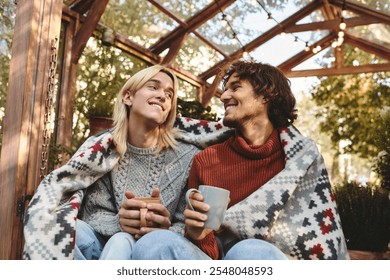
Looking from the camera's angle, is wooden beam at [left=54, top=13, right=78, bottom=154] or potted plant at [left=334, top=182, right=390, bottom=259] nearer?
potted plant at [left=334, top=182, right=390, bottom=259]

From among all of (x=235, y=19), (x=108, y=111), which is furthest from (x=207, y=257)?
(x=235, y=19)

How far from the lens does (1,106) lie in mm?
2289

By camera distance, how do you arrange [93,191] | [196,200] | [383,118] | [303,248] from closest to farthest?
1. [196,200]
2. [303,248]
3. [93,191]
4. [383,118]

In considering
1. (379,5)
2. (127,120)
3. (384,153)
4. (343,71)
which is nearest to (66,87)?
(384,153)

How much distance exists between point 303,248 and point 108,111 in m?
3.07

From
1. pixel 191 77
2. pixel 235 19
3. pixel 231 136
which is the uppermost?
pixel 235 19

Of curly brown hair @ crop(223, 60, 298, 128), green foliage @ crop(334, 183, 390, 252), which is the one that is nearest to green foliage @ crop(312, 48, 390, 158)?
green foliage @ crop(334, 183, 390, 252)

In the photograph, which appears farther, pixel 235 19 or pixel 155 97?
pixel 235 19

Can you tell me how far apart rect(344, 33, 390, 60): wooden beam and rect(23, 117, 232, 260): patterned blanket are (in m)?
6.63

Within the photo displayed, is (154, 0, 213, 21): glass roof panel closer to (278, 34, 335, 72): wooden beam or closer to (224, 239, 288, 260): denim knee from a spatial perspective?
(278, 34, 335, 72): wooden beam

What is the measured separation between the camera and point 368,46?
8.39 meters

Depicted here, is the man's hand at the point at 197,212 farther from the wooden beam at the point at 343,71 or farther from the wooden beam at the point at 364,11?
the wooden beam at the point at 343,71

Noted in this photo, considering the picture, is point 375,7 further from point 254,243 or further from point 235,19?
point 254,243

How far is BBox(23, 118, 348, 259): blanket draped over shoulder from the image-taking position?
69.9 inches
